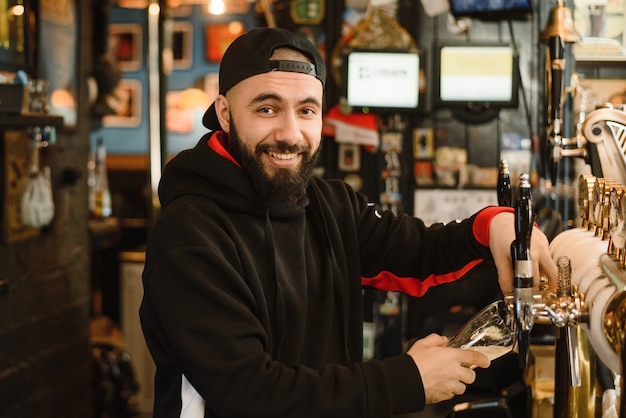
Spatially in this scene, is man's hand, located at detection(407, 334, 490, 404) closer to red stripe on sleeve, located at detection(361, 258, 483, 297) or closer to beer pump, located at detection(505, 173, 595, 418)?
beer pump, located at detection(505, 173, 595, 418)

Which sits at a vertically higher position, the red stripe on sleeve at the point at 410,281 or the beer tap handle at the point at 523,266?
the beer tap handle at the point at 523,266

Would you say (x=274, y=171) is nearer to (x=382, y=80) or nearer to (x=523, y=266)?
(x=523, y=266)

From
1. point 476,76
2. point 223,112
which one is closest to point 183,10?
point 476,76

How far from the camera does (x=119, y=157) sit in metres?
8.45

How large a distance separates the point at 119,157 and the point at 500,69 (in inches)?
219

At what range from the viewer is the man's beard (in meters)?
1.65

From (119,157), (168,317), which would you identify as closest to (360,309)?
(168,317)

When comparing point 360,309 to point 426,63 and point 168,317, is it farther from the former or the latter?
point 426,63

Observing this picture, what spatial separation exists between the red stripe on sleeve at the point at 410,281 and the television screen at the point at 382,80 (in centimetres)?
181

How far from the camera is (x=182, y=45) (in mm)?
9383

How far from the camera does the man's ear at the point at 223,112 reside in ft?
5.71

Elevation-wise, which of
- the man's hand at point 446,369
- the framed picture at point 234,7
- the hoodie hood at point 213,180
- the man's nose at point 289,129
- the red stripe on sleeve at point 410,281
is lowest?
the man's hand at point 446,369

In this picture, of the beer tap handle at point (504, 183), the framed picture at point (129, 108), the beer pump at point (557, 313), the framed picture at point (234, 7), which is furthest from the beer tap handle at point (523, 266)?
the framed picture at point (129, 108)

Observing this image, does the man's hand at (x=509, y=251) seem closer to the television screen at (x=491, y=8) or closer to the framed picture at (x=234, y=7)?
the television screen at (x=491, y=8)
